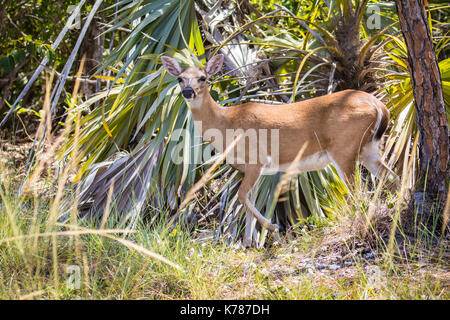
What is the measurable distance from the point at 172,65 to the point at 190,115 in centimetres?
93

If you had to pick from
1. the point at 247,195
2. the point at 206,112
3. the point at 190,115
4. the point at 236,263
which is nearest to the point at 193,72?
the point at 206,112

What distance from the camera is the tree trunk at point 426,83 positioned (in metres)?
4.25

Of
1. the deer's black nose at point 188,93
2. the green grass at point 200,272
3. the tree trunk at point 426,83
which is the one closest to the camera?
the green grass at point 200,272

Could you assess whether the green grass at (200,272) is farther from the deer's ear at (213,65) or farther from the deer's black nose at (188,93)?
the deer's ear at (213,65)

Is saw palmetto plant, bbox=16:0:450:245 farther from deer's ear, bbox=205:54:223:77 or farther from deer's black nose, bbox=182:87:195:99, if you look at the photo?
deer's black nose, bbox=182:87:195:99

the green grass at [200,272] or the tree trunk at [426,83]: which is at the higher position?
the tree trunk at [426,83]

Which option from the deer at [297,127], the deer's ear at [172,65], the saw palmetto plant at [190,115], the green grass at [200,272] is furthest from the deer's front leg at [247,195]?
the deer's ear at [172,65]

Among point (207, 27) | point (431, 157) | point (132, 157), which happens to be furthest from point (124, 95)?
point (431, 157)

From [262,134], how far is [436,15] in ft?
15.1

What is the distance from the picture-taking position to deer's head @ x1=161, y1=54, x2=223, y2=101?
4.68 m

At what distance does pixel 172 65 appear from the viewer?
186 inches

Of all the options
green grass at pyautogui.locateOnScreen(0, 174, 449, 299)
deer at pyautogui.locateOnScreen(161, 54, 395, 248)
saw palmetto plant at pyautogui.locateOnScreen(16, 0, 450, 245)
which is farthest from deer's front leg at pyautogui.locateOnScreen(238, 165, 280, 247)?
green grass at pyautogui.locateOnScreen(0, 174, 449, 299)

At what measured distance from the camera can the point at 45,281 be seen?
391 centimetres
